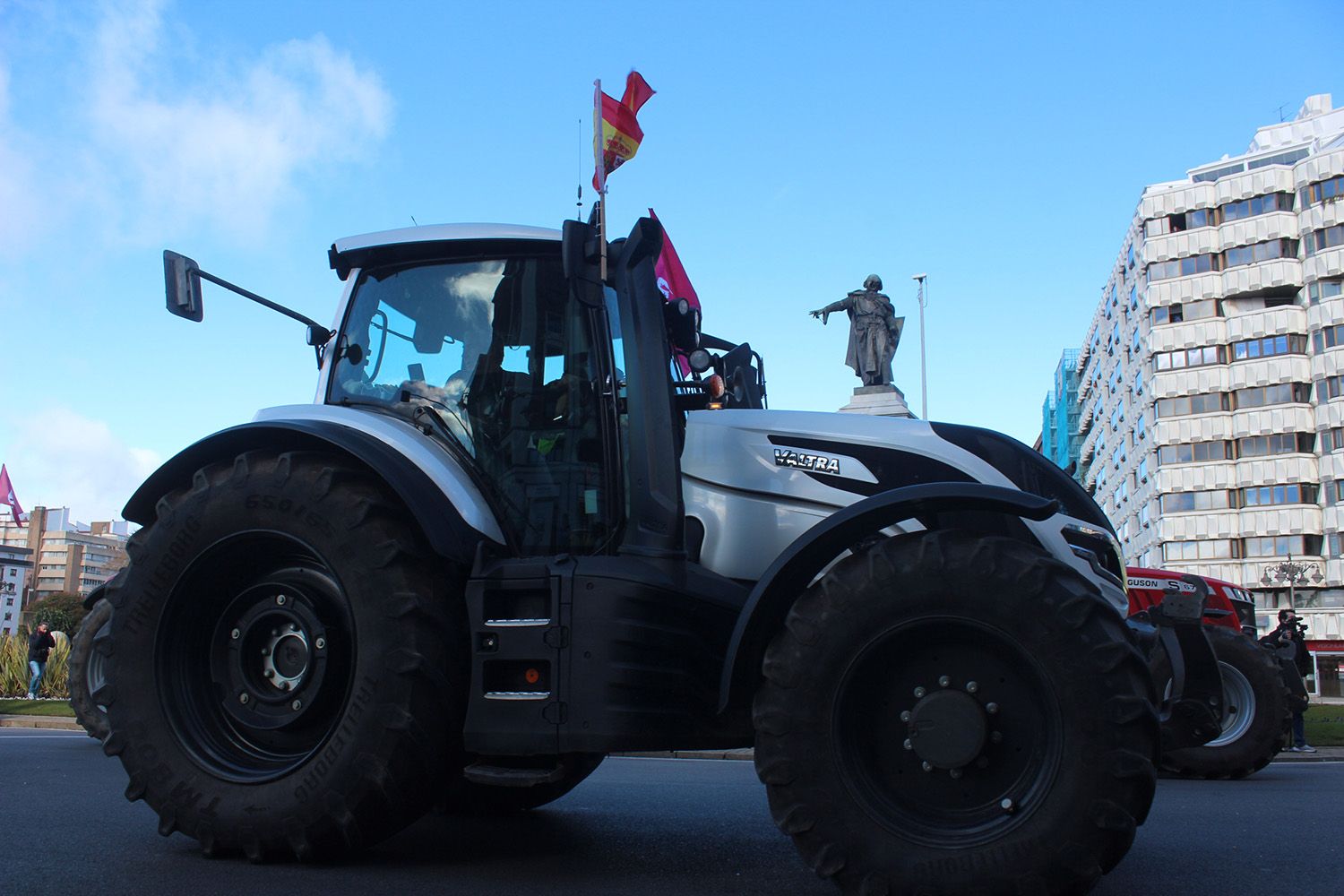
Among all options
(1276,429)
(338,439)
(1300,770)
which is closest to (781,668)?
(338,439)

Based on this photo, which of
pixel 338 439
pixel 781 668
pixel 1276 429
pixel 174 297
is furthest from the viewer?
pixel 1276 429

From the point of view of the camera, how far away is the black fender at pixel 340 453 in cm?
432

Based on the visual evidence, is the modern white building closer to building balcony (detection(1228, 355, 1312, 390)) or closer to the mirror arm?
building balcony (detection(1228, 355, 1312, 390))

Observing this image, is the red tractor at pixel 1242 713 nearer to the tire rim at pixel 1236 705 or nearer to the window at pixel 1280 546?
the tire rim at pixel 1236 705

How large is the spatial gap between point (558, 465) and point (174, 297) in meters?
1.85

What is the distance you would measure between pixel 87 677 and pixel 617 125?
8.33 m

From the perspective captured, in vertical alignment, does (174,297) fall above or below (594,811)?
above

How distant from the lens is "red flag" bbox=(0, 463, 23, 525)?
203ft

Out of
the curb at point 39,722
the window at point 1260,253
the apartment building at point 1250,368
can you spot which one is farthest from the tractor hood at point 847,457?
the window at point 1260,253

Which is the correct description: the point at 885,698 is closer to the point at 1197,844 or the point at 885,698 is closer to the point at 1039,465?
the point at 1039,465

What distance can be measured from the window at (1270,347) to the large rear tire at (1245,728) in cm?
5759

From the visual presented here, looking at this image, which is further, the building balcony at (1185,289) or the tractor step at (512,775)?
the building balcony at (1185,289)

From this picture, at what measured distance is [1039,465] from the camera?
4.51 metres

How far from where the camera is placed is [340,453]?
15.3ft
